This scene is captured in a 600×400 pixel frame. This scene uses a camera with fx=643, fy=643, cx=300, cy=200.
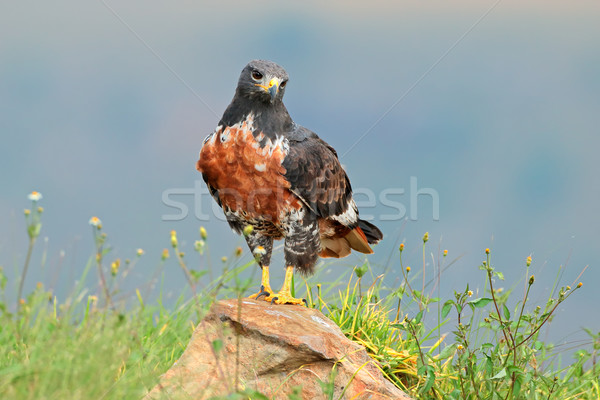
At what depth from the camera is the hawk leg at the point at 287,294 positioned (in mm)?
4883

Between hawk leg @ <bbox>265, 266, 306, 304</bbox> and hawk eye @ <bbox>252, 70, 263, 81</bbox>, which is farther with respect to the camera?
hawk leg @ <bbox>265, 266, 306, 304</bbox>

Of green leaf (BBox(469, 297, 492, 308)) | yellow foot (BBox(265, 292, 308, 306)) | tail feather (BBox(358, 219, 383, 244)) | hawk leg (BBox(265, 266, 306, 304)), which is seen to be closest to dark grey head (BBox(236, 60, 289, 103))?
hawk leg (BBox(265, 266, 306, 304))

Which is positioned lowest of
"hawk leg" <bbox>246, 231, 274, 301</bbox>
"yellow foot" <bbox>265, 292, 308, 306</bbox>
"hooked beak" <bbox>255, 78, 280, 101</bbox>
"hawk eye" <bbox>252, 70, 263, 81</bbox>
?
"yellow foot" <bbox>265, 292, 308, 306</bbox>

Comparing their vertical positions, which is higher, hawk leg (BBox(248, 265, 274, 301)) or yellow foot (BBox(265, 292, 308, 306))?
hawk leg (BBox(248, 265, 274, 301))

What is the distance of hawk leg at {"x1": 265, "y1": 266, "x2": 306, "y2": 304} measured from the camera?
4.88m

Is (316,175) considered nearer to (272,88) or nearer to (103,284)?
(272,88)

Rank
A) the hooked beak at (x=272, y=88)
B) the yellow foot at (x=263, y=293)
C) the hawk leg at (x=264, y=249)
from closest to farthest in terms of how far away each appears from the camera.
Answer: the hooked beak at (x=272, y=88)
the yellow foot at (x=263, y=293)
the hawk leg at (x=264, y=249)

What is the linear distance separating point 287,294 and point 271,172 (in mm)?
992

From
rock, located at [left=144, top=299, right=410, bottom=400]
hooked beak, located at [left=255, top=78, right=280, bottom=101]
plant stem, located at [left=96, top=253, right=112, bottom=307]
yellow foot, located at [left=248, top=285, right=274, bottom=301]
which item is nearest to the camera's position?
plant stem, located at [left=96, top=253, right=112, bottom=307]

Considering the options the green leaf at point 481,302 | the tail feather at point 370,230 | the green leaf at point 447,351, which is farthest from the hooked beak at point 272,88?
the green leaf at point 447,351

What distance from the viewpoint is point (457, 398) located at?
392cm

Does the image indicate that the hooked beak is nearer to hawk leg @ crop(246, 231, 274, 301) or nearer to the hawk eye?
the hawk eye

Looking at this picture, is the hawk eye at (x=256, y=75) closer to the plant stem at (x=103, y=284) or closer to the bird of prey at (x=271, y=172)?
the bird of prey at (x=271, y=172)

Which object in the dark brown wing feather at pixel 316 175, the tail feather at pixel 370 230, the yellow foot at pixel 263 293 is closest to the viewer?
the dark brown wing feather at pixel 316 175
